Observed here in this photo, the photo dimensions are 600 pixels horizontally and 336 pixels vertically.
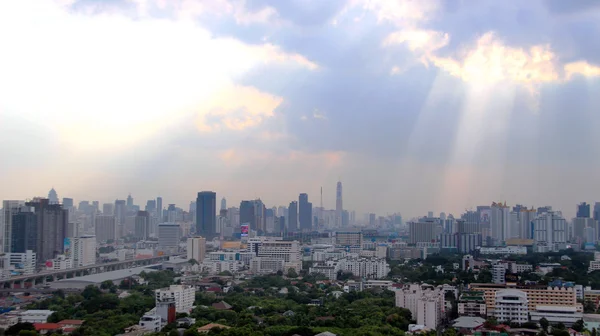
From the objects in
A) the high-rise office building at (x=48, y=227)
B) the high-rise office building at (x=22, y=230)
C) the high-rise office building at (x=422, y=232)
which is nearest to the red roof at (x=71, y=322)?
the high-rise office building at (x=22, y=230)

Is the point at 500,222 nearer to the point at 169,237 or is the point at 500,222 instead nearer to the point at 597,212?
the point at 597,212

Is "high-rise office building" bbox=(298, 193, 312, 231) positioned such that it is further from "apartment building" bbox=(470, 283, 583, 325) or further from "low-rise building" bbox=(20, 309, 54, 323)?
"low-rise building" bbox=(20, 309, 54, 323)

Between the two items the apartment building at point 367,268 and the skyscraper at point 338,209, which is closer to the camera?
the apartment building at point 367,268

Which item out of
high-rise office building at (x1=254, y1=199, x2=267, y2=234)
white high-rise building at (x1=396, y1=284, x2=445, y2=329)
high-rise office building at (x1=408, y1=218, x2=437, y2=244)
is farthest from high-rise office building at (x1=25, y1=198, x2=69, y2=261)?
high-rise office building at (x1=254, y1=199, x2=267, y2=234)

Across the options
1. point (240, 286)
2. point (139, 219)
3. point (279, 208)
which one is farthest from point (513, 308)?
point (279, 208)

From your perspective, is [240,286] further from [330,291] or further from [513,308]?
[513,308]

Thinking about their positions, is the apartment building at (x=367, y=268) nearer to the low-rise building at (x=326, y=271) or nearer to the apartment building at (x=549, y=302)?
the low-rise building at (x=326, y=271)

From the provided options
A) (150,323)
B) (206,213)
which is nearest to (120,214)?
(206,213)
